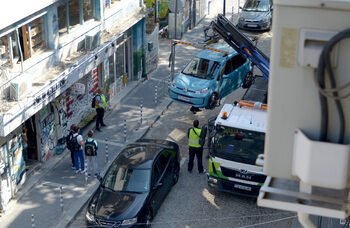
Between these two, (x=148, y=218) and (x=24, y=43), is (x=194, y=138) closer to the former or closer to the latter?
(x=148, y=218)

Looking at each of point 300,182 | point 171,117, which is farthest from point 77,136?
point 300,182

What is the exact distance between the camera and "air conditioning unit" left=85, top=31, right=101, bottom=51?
17766mm

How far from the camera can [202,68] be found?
1917 centimetres

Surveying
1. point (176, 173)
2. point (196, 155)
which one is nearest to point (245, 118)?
point (196, 155)

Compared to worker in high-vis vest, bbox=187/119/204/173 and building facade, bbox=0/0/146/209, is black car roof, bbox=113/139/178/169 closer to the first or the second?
worker in high-vis vest, bbox=187/119/204/173

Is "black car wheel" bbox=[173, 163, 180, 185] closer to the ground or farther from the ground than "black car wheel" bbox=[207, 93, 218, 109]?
closer to the ground

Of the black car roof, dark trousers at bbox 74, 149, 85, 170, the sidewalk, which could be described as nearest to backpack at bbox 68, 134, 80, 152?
dark trousers at bbox 74, 149, 85, 170

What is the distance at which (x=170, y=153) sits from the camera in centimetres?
1455

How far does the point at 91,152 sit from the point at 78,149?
0.38m

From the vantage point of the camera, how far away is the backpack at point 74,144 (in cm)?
1502

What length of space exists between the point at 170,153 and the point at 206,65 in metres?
5.54

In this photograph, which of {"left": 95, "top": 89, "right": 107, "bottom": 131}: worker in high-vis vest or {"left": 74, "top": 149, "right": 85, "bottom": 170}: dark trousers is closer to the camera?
{"left": 74, "top": 149, "right": 85, "bottom": 170}: dark trousers

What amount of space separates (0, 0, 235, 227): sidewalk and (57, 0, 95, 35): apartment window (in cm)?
356

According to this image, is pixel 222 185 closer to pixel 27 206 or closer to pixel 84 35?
pixel 27 206
